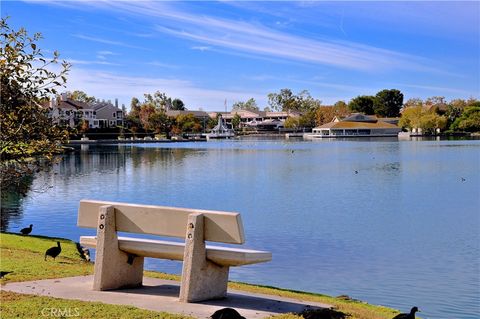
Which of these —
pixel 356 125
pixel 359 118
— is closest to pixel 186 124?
pixel 356 125

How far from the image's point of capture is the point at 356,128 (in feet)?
601

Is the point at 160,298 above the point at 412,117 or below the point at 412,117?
below

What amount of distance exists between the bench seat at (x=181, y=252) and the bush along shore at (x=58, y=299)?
0.81 meters

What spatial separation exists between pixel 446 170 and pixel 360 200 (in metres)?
24.5

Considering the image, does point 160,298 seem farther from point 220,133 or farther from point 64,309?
point 220,133

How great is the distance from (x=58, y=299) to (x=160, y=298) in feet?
4.26

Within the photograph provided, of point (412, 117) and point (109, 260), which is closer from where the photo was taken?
point (109, 260)

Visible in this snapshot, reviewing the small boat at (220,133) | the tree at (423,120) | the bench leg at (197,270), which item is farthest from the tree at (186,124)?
the bench leg at (197,270)

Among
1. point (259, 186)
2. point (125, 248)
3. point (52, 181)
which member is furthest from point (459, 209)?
point (52, 181)

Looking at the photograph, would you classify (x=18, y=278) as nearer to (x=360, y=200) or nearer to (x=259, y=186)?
(x=360, y=200)

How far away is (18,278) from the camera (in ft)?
31.2

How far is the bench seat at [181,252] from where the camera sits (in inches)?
315

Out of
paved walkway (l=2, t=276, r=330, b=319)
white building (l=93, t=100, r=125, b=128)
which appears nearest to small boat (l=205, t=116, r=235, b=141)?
white building (l=93, t=100, r=125, b=128)

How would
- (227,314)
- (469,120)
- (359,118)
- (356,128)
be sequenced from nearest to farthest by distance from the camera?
1. (227,314)
2. (469,120)
3. (356,128)
4. (359,118)
